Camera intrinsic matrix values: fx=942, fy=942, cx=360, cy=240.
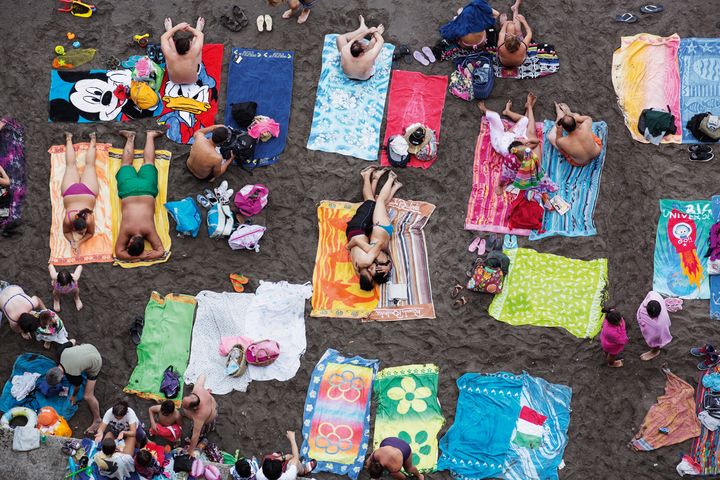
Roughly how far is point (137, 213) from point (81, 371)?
2.24 m

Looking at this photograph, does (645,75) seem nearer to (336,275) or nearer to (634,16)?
(634,16)

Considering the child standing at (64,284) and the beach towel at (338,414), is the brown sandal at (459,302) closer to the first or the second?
the beach towel at (338,414)

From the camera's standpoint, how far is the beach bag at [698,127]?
42.1 feet

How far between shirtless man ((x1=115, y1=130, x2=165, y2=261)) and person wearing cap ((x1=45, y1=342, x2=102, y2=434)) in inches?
55.2

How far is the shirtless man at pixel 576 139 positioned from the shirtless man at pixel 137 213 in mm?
5487

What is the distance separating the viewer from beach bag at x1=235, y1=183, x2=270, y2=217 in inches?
496

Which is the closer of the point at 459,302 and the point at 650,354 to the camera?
the point at 650,354

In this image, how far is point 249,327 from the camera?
1230 cm

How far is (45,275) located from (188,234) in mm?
1988

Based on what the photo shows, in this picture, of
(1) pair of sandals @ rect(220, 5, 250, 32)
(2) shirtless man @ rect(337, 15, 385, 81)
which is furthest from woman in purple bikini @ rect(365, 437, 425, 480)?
(1) pair of sandals @ rect(220, 5, 250, 32)

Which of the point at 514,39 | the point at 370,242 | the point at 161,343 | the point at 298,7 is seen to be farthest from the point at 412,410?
the point at 298,7

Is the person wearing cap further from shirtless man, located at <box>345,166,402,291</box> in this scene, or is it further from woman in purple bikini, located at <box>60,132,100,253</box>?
shirtless man, located at <box>345,166,402,291</box>

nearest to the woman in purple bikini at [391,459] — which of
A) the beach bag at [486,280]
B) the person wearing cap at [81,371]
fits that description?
the beach bag at [486,280]

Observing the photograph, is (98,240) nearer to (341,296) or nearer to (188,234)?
(188,234)
